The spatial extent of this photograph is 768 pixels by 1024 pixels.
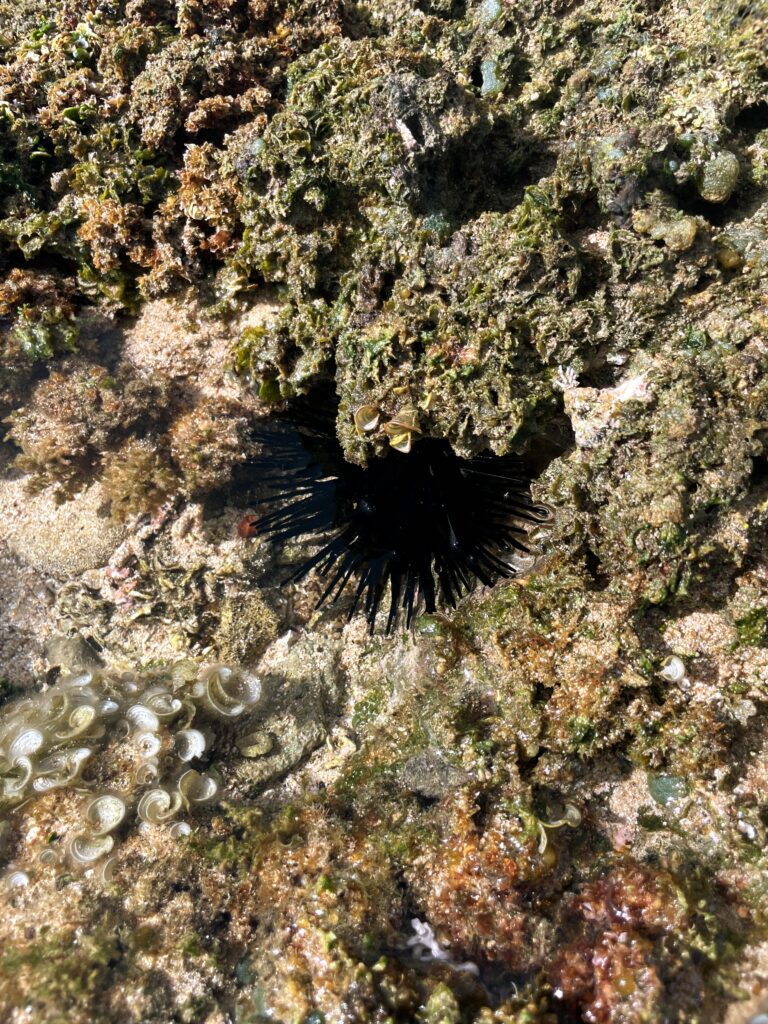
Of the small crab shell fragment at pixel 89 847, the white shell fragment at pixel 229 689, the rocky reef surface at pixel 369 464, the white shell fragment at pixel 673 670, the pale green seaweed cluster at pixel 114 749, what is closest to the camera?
the rocky reef surface at pixel 369 464

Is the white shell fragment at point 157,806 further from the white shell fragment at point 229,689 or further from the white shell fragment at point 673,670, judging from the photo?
the white shell fragment at point 673,670

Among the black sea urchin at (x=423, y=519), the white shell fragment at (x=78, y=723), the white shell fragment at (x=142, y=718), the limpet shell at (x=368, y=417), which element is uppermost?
the limpet shell at (x=368, y=417)

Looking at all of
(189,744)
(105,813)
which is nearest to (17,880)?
(105,813)

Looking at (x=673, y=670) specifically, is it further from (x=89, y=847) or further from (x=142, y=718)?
(x=89, y=847)

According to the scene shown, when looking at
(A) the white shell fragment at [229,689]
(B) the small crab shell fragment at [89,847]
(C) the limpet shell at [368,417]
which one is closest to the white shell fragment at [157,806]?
(B) the small crab shell fragment at [89,847]

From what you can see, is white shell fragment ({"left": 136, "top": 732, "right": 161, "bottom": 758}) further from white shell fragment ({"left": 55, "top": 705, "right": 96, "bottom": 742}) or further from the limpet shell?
the limpet shell

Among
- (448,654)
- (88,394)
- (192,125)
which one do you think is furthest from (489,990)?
(192,125)
